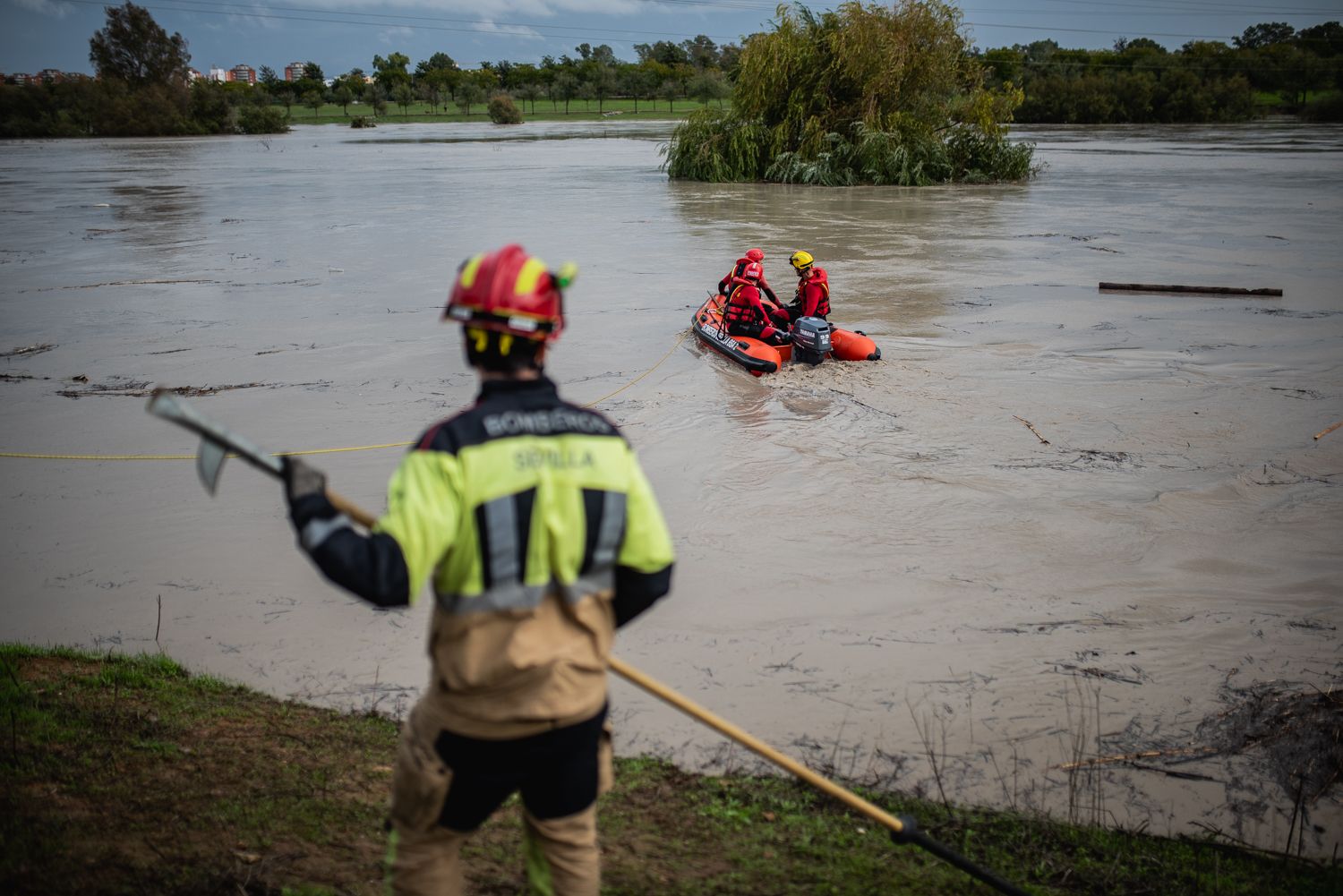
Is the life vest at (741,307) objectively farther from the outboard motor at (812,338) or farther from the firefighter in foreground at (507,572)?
the firefighter in foreground at (507,572)

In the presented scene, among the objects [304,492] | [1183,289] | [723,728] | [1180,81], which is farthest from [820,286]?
[1180,81]

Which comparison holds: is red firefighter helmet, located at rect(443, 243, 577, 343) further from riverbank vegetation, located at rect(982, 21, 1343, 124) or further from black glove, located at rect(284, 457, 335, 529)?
riverbank vegetation, located at rect(982, 21, 1343, 124)

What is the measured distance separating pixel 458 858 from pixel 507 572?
750 millimetres

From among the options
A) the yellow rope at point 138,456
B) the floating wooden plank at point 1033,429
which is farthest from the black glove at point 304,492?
the floating wooden plank at point 1033,429

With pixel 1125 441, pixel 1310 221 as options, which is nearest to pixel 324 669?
pixel 1125 441

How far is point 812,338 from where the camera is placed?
12.3 meters

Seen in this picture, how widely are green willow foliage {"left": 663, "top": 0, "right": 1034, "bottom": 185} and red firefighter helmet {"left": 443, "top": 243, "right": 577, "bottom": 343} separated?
1260 inches

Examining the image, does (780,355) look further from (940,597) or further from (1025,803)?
(1025,803)

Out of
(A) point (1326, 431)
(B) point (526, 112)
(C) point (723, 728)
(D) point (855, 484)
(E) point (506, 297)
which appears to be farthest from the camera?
(B) point (526, 112)

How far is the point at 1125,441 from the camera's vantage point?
9.97 metres

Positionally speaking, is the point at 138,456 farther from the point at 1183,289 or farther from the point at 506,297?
the point at 1183,289

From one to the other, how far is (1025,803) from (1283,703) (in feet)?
5.88

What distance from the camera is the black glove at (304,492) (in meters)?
2.24

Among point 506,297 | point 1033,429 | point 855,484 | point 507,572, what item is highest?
point 506,297
